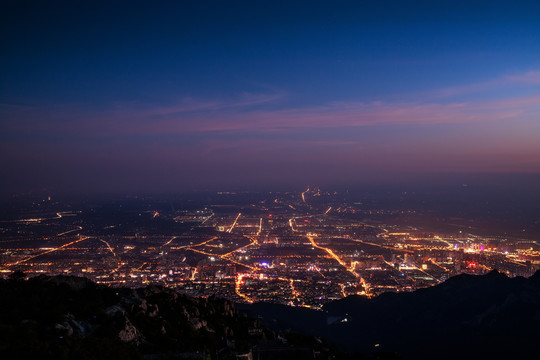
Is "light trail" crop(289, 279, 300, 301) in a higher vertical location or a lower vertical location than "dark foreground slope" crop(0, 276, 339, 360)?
lower

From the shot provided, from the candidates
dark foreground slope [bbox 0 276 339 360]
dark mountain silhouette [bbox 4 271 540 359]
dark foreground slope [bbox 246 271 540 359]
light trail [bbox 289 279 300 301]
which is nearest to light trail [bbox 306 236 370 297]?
light trail [bbox 289 279 300 301]

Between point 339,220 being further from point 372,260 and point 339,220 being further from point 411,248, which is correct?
point 372,260

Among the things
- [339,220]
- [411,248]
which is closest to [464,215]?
[339,220]

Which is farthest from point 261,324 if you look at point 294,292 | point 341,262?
point 341,262

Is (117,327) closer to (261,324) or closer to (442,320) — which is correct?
(261,324)

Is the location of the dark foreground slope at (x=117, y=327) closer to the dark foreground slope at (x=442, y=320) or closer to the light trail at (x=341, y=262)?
the dark foreground slope at (x=442, y=320)

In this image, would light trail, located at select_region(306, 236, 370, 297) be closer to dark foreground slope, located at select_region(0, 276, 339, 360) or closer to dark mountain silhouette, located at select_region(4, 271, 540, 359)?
dark mountain silhouette, located at select_region(4, 271, 540, 359)
